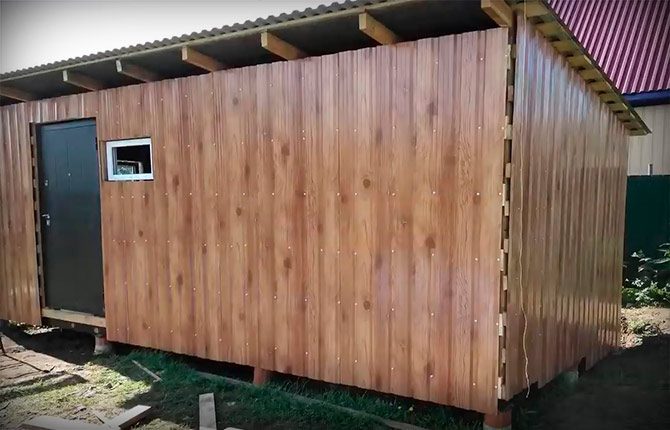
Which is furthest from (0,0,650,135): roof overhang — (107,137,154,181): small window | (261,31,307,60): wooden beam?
(107,137,154,181): small window

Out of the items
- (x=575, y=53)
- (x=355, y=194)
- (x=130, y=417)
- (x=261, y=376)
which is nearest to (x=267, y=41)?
(x=355, y=194)

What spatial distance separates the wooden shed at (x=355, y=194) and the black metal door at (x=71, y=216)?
30 millimetres

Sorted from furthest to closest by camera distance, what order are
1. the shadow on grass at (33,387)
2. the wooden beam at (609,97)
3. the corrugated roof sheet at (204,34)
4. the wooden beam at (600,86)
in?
the wooden beam at (609,97) → the wooden beam at (600,86) → the shadow on grass at (33,387) → the corrugated roof sheet at (204,34)

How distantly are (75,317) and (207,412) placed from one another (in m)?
2.74

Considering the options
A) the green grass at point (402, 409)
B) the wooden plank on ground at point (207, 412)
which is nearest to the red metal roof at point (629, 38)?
the green grass at point (402, 409)

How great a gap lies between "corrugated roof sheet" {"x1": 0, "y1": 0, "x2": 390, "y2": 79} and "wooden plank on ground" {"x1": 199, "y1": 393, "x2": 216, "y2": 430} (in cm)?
313

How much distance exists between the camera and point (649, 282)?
756cm

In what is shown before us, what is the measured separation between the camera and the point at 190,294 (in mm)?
4816

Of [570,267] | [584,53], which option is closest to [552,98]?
[584,53]

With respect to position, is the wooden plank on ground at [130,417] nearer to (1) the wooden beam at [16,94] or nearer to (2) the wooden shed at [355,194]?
(2) the wooden shed at [355,194]

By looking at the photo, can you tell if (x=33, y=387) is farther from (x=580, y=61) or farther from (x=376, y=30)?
(x=580, y=61)

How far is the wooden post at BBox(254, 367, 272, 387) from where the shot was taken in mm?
4449

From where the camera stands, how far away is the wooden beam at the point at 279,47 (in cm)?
386

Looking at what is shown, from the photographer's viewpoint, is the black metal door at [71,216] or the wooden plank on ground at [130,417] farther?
the black metal door at [71,216]
